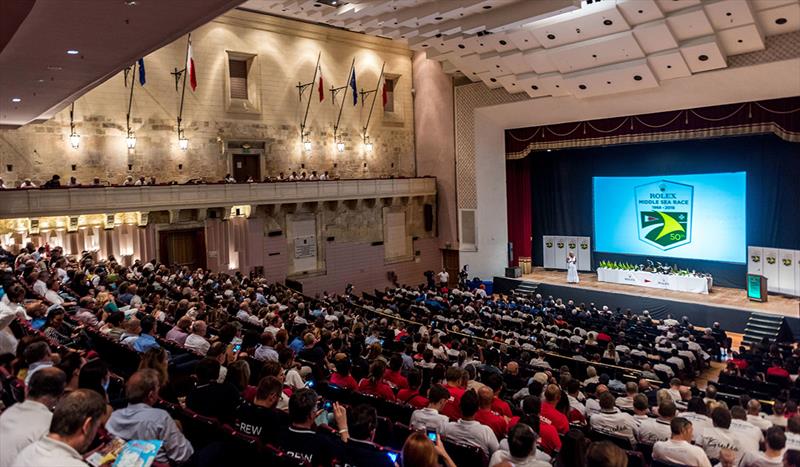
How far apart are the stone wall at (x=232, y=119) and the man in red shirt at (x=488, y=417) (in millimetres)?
17245

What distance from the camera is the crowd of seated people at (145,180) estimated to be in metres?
16.6

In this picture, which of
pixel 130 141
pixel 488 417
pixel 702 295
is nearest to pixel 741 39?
pixel 702 295

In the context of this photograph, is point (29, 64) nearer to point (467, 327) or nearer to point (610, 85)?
point (467, 327)

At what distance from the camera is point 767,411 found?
26.7 ft

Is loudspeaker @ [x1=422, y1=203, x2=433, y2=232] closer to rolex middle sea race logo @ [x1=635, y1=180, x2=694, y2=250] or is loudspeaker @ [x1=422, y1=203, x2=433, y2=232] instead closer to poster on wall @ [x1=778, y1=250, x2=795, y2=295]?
rolex middle sea race logo @ [x1=635, y1=180, x2=694, y2=250]

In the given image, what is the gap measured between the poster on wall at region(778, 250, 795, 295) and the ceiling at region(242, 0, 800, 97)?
6.82 meters

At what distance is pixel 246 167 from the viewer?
22.4 m

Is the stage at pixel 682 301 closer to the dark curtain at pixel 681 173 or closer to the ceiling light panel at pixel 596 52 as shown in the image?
the dark curtain at pixel 681 173

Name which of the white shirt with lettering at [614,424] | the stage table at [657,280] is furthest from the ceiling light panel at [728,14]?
the white shirt with lettering at [614,424]

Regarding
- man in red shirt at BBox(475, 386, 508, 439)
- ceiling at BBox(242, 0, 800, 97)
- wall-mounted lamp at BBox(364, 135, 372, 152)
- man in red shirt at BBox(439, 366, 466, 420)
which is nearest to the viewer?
man in red shirt at BBox(475, 386, 508, 439)

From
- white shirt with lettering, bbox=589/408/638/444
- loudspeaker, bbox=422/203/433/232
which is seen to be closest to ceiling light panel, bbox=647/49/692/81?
loudspeaker, bbox=422/203/433/232

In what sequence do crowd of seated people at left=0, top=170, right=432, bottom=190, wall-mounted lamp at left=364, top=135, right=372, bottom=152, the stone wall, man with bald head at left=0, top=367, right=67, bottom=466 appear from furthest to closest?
wall-mounted lamp at left=364, top=135, right=372, bottom=152
the stone wall
crowd of seated people at left=0, top=170, right=432, bottom=190
man with bald head at left=0, top=367, right=67, bottom=466

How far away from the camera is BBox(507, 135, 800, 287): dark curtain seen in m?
19.4

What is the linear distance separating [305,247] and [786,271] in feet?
54.4
